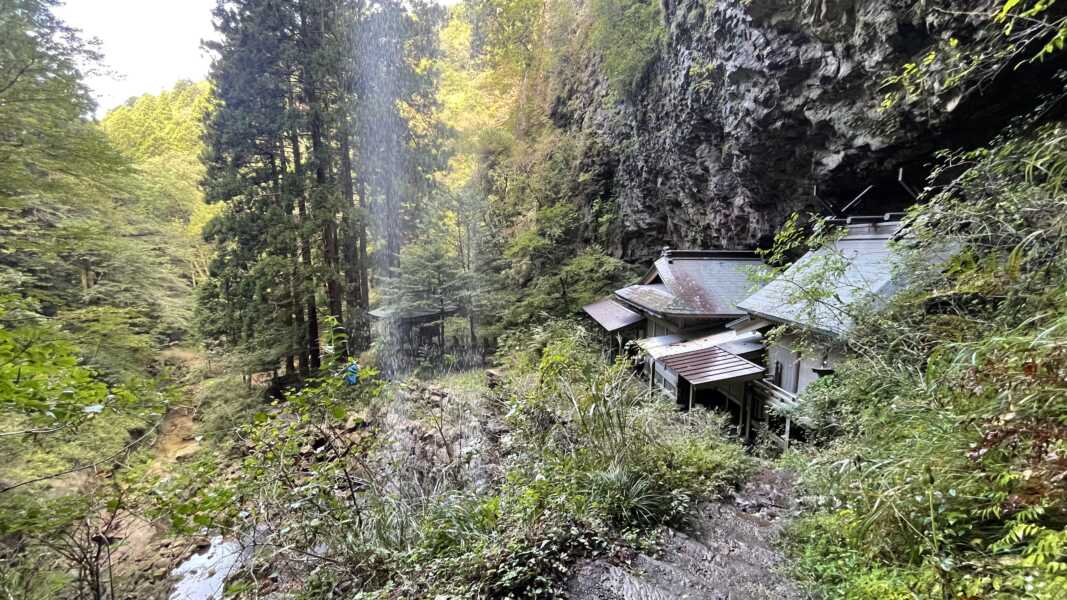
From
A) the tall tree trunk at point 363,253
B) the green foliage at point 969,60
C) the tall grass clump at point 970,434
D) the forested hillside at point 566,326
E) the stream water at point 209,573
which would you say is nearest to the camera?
the tall grass clump at point 970,434

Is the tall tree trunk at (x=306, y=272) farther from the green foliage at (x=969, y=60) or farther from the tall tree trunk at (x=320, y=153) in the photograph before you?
the green foliage at (x=969, y=60)

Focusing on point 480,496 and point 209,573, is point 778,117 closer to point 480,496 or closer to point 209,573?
point 480,496

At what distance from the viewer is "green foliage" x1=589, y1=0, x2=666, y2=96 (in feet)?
39.0

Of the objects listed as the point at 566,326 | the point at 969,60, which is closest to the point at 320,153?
the point at 566,326

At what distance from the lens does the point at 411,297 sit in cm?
1472

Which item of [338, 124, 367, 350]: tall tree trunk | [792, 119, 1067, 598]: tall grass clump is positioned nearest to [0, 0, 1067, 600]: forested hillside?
[792, 119, 1067, 598]: tall grass clump

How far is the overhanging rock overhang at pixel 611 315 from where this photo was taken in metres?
10.5

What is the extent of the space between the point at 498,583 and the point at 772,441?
19.9 feet

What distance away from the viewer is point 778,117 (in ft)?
25.6

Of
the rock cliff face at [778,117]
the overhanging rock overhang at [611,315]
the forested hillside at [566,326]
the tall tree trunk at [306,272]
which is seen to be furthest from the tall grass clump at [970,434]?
the tall tree trunk at [306,272]

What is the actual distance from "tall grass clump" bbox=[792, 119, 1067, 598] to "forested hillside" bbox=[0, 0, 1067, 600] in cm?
2

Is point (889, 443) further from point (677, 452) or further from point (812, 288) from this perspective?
point (812, 288)

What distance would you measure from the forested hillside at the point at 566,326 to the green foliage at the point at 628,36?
0.12 m

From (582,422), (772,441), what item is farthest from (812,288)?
(582,422)
